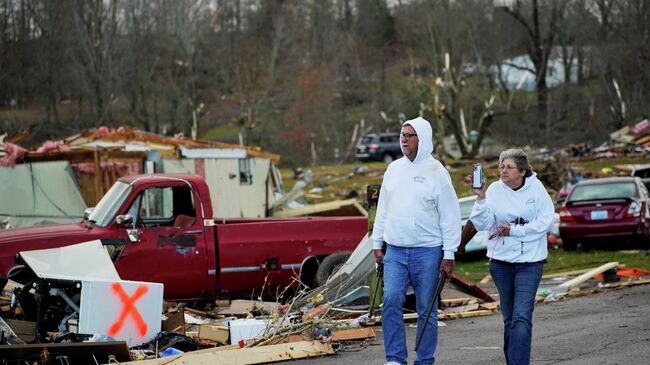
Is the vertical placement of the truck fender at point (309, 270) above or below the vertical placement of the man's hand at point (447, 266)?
below

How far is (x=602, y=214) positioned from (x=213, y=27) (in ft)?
181

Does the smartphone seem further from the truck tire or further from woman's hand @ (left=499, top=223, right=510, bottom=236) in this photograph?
the truck tire

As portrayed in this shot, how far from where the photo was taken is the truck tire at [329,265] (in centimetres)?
1373

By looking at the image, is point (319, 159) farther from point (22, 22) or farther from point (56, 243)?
point (56, 243)

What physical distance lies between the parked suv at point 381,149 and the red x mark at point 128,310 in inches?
1742

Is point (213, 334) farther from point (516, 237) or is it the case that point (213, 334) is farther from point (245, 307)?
point (516, 237)

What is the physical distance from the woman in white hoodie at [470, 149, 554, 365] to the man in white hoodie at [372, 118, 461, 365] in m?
0.32

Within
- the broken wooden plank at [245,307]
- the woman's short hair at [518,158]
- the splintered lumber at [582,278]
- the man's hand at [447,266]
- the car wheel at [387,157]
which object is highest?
the woman's short hair at [518,158]

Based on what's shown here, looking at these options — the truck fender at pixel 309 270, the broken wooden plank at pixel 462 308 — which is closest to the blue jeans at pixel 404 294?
the broken wooden plank at pixel 462 308

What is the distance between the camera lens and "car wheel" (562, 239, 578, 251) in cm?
2127

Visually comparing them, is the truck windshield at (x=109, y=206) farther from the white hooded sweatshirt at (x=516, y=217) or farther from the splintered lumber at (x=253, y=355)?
the white hooded sweatshirt at (x=516, y=217)

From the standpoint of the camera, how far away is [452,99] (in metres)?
53.6

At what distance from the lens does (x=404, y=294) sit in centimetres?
793

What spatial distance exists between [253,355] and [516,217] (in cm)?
304
